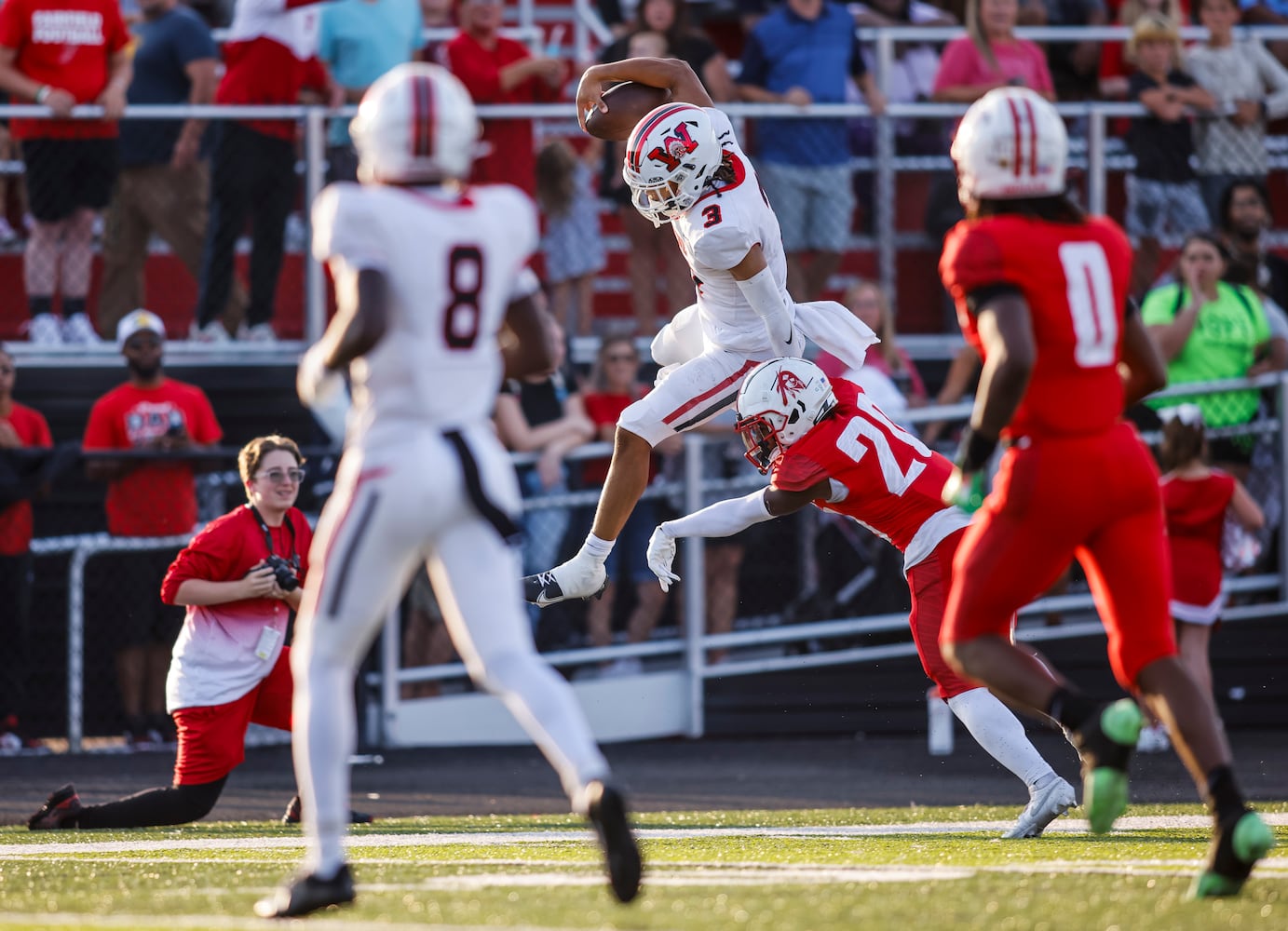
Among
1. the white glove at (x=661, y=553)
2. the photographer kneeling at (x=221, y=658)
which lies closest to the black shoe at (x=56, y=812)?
the photographer kneeling at (x=221, y=658)

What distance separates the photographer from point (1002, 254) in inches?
205

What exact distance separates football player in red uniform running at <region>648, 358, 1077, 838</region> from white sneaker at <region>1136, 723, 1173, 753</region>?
3.72m

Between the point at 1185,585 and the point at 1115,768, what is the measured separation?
5.23m

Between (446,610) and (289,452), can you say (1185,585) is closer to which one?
(289,452)

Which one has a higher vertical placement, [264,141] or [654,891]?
[264,141]

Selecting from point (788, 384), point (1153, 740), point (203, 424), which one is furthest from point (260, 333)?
point (1153, 740)

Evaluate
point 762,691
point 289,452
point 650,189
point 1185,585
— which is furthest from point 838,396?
point 762,691

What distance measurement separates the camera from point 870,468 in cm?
741

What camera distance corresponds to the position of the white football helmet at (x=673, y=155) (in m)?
7.60

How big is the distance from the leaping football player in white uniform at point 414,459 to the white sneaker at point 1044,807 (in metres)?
2.73

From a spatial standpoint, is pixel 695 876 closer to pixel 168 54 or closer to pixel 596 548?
pixel 596 548

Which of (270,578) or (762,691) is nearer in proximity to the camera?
(270,578)

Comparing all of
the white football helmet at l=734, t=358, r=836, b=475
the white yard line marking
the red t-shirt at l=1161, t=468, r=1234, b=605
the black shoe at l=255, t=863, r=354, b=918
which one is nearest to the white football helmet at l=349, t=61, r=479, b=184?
the black shoe at l=255, t=863, r=354, b=918

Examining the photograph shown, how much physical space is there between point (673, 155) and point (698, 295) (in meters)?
0.69
